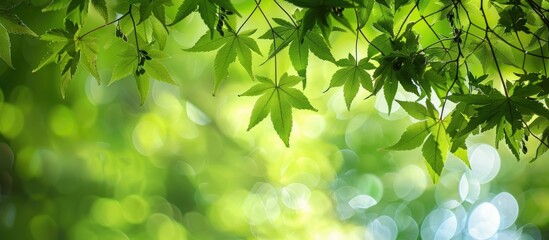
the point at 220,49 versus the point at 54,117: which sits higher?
the point at 220,49

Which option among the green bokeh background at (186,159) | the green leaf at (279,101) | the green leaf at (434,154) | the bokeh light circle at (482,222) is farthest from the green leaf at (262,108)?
the bokeh light circle at (482,222)

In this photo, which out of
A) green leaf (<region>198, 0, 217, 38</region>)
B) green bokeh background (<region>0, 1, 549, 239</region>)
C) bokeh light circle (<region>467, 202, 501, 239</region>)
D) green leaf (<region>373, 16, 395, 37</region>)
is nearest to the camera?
green leaf (<region>198, 0, 217, 38</region>)

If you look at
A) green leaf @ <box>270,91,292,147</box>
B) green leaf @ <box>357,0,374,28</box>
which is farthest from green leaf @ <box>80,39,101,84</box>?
green leaf @ <box>357,0,374,28</box>

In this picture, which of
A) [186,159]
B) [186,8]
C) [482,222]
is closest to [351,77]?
[186,8]

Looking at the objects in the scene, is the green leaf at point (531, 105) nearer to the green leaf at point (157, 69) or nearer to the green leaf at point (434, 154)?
the green leaf at point (434, 154)

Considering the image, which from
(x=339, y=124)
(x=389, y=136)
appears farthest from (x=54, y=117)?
(x=389, y=136)

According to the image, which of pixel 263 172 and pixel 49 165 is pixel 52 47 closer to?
pixel 49 165

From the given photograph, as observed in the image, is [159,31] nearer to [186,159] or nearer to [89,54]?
[89,54]

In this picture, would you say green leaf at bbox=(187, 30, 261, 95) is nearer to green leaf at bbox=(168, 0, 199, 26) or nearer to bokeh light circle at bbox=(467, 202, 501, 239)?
green leaf at bbox=(168, 0, 199, 26)
